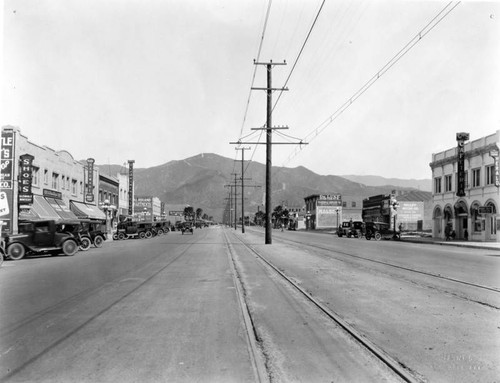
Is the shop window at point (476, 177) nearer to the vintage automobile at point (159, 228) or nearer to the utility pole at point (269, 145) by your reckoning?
the utility pole at point (269, 145)

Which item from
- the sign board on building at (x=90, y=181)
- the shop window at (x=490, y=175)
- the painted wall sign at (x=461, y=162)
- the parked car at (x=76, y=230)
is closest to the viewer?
the parked car at (x=76, y=230)

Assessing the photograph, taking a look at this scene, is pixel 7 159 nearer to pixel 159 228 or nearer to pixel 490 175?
pixel 159 228

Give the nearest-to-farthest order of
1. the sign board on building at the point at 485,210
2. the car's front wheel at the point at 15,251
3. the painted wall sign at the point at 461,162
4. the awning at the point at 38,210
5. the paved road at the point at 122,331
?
the paved road at the point at 122,331
the car's front wheel at the point at 15,251
the awning at the point at 38,210
the sign board on building at the point at 485,210
the painted wall sign at the point at 461,162

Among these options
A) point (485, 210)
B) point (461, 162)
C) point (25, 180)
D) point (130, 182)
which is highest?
point (461, 162)

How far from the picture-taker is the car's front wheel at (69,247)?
22734 millimetres

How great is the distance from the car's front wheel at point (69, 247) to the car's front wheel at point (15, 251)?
1990 mm

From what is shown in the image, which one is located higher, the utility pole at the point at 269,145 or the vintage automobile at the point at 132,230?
the utility pole at the point at 269,145

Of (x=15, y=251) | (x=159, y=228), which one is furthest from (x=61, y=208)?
(x=159, y=228)

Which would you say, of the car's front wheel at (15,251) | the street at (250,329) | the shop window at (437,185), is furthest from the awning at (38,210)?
the shop window at (437,185)

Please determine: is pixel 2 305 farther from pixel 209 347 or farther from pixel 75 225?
pixel 75 225

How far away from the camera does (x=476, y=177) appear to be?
41281 mm

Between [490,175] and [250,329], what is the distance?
38.3m

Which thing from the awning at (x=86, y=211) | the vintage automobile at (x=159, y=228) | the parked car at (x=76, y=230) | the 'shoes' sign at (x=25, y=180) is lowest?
the vintage automobile at (x=159, y=228)

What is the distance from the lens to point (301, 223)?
13412 cm
